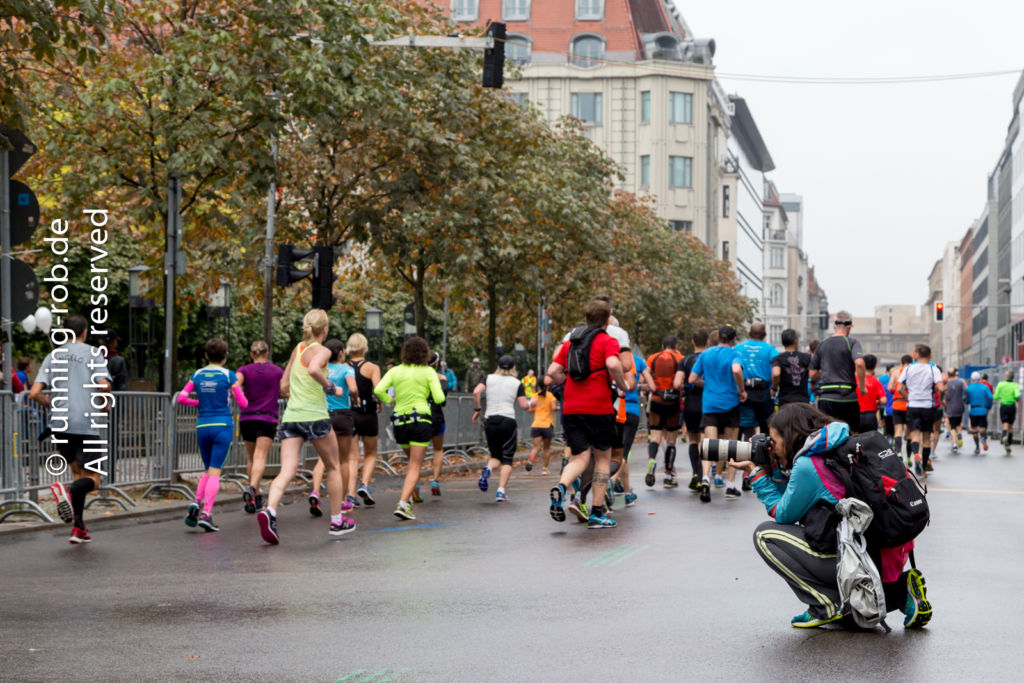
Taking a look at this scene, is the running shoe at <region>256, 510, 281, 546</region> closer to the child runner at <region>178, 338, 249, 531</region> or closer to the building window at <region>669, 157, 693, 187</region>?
the child runner at <region>178, 338, 249, 531</region>

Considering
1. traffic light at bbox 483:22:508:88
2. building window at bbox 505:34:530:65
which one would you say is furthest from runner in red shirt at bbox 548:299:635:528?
building window at bbox 505:34:530:65

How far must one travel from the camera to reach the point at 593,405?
12.4 metres

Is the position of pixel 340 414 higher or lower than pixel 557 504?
higher

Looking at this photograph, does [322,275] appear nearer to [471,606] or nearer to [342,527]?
[342,527]

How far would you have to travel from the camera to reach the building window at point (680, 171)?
8356cm

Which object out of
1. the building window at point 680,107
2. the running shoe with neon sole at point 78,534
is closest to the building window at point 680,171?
the building window at point 680,107

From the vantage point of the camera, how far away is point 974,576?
9.45 meters

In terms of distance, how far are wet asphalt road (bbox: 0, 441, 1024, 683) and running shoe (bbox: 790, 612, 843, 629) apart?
65 mm

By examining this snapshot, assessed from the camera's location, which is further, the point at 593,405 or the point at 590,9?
the point at 590,9

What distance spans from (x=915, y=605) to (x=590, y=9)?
79.0 metres

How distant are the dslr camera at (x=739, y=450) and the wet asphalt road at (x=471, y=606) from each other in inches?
34.5

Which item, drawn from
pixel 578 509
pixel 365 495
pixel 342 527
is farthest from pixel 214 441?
pixel 578 509

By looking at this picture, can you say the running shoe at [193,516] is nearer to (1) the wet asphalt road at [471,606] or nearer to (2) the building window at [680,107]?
(1) the wet asphalt road at [471,606]

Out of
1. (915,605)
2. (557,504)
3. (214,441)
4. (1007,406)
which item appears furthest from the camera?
(1007,406)
